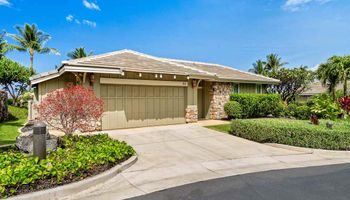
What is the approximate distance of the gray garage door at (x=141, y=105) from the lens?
36.3ft

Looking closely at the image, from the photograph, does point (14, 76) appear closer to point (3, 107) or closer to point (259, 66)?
point (3, 107)

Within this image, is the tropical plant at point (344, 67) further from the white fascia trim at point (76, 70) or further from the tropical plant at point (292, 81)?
the white fascia trim at point (76, 70)

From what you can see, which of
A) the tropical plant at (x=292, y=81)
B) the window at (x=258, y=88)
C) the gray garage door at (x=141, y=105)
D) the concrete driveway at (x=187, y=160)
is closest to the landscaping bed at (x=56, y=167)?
the concrete driveway at (x=187, y=160)

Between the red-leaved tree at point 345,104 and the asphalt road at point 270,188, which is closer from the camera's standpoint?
the asphalt road at point 270,188

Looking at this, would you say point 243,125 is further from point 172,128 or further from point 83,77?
point 83,77

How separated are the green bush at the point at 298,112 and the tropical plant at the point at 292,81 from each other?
5.46m

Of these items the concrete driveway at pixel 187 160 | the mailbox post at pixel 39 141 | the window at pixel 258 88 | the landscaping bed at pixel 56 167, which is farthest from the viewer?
the window at pixel 258 88

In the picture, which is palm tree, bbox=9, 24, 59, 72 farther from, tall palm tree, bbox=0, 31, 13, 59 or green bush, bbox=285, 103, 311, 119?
green bush, bbox=285, 103, 311, 119

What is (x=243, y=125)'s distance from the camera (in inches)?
404

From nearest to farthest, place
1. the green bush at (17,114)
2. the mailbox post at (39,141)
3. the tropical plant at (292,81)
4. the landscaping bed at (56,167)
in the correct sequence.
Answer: the landscaping bed at (56,167) < the mailbox post at (39,141) < the green bush at (17,114) < the tropical plant at (292,81)

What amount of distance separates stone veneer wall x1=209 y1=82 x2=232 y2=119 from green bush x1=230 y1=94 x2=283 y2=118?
2.37 feet

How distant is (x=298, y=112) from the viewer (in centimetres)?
1689

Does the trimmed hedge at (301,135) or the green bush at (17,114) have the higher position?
the green bush at (17,114)

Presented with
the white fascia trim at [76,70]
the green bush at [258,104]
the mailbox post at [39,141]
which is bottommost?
the mailbox post at [39,141]
